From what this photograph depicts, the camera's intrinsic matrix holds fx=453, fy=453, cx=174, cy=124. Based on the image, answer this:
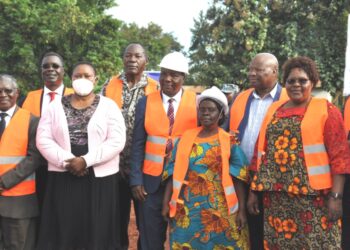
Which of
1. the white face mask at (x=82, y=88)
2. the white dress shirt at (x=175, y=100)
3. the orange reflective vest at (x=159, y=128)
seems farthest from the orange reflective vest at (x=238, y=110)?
the white face mask at (x=82, y=88)

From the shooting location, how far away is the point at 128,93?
200 inches

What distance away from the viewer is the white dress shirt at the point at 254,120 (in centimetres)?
441

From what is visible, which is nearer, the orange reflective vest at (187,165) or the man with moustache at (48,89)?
the orange reflective vest at (187,165)

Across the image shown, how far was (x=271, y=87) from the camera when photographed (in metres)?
4.50

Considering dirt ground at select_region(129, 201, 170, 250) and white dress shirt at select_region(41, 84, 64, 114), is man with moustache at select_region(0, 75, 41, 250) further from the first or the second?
dirt ground at select_region(129, 201, 170, 250)

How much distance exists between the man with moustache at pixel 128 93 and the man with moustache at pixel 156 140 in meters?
0.34

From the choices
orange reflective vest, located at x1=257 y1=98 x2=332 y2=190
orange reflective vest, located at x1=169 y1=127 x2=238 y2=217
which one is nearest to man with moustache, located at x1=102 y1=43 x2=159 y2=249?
orange reflective vest, located at x1=169 y1=127 x2=238 y2=217

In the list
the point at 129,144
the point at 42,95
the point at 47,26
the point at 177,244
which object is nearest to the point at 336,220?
the point at 177,244

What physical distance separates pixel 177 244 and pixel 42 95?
2246mm

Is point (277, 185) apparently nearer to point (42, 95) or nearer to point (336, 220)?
point (336, 220)

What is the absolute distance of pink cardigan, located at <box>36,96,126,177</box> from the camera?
13.4 ft

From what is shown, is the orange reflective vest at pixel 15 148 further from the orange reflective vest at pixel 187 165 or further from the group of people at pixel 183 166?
the orange reflective vest at pixel 187 165

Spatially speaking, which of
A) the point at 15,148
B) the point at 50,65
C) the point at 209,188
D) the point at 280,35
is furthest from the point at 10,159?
the point at 280,35

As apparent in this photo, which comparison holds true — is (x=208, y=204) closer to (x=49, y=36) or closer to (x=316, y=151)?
(x=316, y=151)
